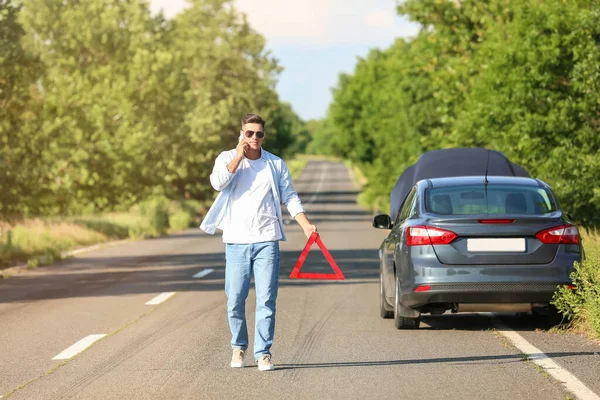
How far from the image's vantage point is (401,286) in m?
10.9

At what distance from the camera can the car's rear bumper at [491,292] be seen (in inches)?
413

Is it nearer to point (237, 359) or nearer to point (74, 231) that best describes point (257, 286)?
point (237, 359)

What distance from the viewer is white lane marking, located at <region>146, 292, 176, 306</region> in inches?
570

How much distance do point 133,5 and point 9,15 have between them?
3372 centimetres

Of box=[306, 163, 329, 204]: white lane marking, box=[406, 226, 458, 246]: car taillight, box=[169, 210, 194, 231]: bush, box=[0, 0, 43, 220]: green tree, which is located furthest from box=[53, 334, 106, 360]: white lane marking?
box=[306, 163, 329, 204]: white lane marking

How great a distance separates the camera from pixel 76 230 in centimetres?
3400

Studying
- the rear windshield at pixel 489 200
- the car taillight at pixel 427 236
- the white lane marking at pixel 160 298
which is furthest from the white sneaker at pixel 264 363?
the white lane marking at pixel 160 298

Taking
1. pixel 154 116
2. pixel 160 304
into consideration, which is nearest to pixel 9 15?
pixel 160 304

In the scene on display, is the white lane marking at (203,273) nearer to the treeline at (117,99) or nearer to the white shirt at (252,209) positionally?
the treeline at (117,99)

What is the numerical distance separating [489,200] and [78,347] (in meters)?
4.10

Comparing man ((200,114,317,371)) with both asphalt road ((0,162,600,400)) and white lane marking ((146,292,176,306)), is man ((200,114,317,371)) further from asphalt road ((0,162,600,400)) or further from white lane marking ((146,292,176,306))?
white lane marking ((146,292,176,306))

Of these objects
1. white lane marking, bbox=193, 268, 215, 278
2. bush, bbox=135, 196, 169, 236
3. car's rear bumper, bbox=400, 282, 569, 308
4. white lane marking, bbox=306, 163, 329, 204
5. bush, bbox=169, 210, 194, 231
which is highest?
car's rear bumper, bbox=400, 282, 569, 308

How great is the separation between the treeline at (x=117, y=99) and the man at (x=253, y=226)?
17313 mm

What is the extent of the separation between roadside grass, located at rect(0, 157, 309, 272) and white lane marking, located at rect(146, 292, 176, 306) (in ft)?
16.9
